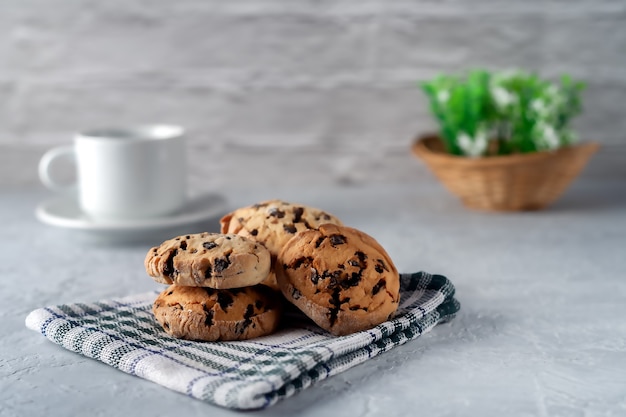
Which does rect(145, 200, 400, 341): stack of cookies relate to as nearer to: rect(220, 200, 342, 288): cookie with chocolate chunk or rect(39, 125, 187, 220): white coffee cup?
rect(220, 200, 342, 288): cookie with chocolate chunk

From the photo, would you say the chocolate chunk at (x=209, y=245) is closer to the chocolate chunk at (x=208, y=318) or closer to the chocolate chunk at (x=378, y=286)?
the chocolate chunk at (x=208, y=318)

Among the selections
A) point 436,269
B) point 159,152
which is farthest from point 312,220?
point 159,152

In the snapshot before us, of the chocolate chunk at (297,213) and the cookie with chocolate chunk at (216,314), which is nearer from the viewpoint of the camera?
the cookie with chocolate chunk at (216,314)

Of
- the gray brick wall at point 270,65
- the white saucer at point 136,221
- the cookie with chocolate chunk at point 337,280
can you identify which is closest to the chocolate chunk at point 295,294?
the cookie with chocolate chunk at point 337,280

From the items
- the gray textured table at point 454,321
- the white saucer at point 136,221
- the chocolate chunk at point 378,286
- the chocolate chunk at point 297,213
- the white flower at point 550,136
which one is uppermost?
the white flower at point 550,136

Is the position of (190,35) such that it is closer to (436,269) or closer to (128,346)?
(436,269)

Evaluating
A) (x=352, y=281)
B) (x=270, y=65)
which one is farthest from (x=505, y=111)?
(x=352, y=281)

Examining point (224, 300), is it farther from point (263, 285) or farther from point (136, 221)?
point (136, 221)

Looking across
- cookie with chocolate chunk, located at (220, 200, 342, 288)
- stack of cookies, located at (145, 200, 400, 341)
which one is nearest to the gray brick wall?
→ cookie with chocolate chunk, located at (220, 200, 342, 288)
